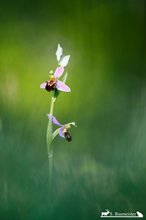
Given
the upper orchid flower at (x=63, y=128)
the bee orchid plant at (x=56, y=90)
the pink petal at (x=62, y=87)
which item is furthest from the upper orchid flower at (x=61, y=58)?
the upper orchid flower at (x=63, y=128)

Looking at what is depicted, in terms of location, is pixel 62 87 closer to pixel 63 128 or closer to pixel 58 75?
pixel 58 75

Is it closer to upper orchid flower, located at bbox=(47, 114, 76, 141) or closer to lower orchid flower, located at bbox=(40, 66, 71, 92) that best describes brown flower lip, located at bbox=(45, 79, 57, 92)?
lower orchid flower, located at bbox=(40, 66, 71, 92)

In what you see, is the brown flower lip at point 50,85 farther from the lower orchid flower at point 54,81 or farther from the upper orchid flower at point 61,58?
the upper orchid flower at point 61,58

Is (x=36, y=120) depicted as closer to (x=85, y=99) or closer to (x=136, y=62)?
(x=85, y=99)

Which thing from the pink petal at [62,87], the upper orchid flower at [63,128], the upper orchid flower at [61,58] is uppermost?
the upper orchid flower at [61,58]

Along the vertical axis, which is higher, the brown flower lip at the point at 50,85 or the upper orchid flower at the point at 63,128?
the brown flower lip at the point at 50,85

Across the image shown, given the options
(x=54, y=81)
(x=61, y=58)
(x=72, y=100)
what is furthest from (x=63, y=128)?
(x=61, y=58)

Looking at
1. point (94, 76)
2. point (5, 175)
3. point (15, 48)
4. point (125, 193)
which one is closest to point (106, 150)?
point (125, 193)
